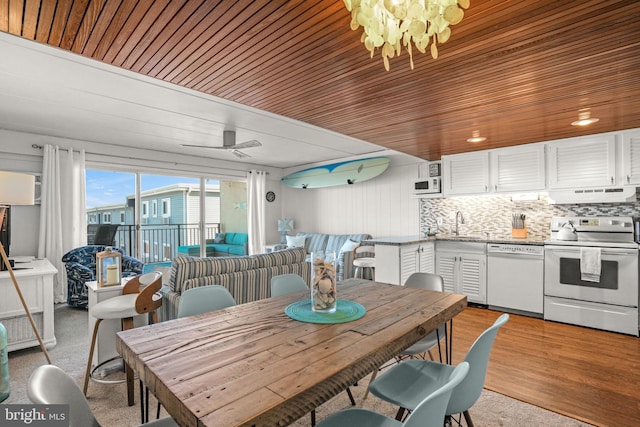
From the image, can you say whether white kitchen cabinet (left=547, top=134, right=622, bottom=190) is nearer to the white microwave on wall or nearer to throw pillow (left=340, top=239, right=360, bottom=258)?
the white microwave on wall

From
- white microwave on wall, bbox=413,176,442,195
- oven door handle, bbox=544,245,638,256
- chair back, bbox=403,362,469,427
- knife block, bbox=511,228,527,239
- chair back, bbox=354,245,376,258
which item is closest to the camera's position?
chair back, bbox=403,362,469,427

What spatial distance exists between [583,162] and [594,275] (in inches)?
52.6

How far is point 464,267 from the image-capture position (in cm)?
457

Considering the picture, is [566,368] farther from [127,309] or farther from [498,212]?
[127,309]

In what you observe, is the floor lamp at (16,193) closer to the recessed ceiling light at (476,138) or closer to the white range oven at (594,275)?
the recessed ceiling light at (476,138)

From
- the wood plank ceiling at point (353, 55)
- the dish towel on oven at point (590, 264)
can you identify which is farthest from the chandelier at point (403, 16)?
the dish towel on oven at point (590, 264)

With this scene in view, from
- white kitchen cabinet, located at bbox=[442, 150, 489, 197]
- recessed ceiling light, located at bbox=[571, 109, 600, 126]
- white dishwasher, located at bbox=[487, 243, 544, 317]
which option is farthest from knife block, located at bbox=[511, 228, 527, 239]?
recessed ceiling light, located at bbox=[571, 109, 600, 126]

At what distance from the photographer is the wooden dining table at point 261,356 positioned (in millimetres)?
903

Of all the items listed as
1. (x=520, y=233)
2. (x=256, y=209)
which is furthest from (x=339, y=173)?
(x=520, y=233)

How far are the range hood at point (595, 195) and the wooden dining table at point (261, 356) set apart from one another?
3.12 m

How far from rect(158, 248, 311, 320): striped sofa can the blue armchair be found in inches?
84.9

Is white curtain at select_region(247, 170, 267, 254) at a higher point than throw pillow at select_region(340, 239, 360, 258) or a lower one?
higher

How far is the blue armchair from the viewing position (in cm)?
433

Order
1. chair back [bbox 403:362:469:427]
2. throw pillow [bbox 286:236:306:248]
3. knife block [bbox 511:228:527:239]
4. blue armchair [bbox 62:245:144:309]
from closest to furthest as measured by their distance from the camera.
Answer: chair back [bbox 403:362:469:427] < blue armchair [bbox 62:245:144:309] < knife block [bbox 511:228:527:239] < throw pillow [bbox 286:236:306:248]
